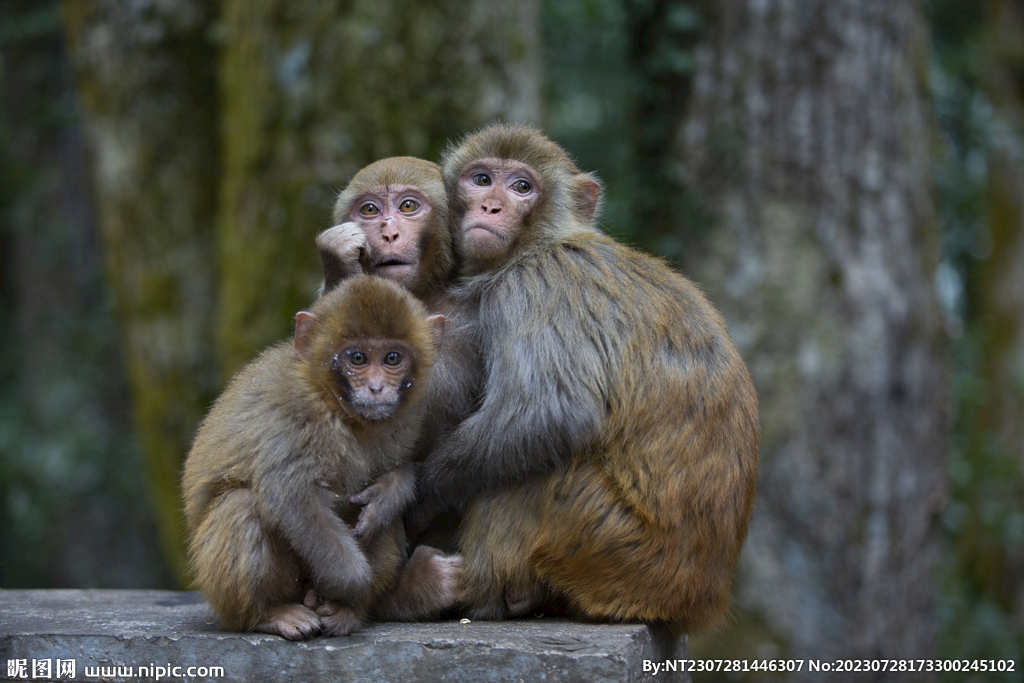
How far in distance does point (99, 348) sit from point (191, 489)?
22.5ft

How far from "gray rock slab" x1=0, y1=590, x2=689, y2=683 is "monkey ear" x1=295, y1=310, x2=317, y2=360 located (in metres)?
1.05

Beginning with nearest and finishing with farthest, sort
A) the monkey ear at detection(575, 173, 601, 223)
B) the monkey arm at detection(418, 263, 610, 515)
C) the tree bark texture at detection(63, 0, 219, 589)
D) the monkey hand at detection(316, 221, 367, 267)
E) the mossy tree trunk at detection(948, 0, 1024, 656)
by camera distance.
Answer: the monkey arm at detection(418, 263, 610, 515) → the monkey hand at detection(316, 221, 367, 267) → the monkey ear at detection(575, 173, 601, 223) → the tree bark texture at detection(63, 0, 219, 589) → the mossy tree trunk at detection(948, 0, 1024, 656)

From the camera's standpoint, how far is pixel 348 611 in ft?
11.0

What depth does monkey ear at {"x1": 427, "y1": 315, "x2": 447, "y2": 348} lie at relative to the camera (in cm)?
351

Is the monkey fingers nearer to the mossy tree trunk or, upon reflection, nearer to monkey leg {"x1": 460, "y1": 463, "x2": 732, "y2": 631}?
monkey leg {"x1": 460, "y1": 463, "x2": 732, "y2": 631}

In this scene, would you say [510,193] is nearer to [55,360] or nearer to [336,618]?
[336,618]

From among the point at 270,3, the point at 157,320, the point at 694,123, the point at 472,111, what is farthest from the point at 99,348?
the point at 694,123

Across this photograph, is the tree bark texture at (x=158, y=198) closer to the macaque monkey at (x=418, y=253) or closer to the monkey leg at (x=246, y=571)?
the macaque monkey at (x=418, y=253)

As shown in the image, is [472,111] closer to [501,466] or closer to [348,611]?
[501,466]

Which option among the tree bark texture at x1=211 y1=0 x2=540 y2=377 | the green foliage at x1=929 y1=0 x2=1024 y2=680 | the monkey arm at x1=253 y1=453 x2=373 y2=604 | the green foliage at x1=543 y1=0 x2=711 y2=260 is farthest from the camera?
the green foliage at x1=929 y1=0 x2=1024 y2=680

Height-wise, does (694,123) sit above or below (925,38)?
below

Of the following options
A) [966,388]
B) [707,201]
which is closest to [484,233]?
[707,201]

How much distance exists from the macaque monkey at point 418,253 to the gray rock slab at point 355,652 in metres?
0.67

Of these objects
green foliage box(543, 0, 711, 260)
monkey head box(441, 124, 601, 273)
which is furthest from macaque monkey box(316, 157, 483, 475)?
green foliage box(543, 0, 711, 260)
